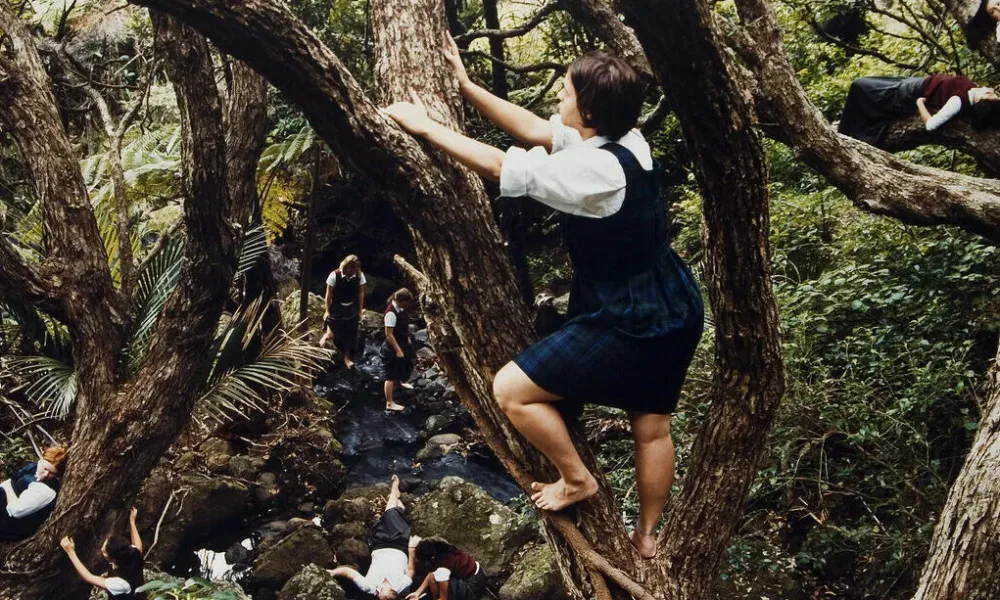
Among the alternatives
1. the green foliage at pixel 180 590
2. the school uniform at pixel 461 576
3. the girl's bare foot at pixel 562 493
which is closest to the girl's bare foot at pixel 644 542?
the girl's bare foot at pixel 562 493

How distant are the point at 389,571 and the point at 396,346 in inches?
129

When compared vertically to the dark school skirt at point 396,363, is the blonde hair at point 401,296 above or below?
above

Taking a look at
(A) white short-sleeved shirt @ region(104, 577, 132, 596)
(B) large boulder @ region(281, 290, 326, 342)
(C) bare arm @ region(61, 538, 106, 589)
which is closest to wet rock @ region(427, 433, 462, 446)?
(B) large boulder @ region(281, 290, 326, 342)

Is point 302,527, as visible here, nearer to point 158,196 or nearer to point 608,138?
point 158,196

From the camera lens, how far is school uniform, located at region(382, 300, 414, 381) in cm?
930

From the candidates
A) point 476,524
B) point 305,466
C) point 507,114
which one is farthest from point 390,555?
point 507,114

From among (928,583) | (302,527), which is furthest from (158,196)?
(928,583)

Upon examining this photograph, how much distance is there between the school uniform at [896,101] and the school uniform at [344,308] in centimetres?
610

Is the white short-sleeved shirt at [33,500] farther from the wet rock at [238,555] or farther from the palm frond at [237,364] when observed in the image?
the wet rock at [238,555]

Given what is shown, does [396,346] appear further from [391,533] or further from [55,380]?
[55,380]

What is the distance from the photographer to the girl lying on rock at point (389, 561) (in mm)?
6570

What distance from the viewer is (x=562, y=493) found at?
2.28 meters

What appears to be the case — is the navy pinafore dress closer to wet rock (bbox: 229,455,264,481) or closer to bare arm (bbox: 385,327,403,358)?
wet rock (bbox: 229,455,264,481)

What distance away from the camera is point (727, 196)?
207cm
